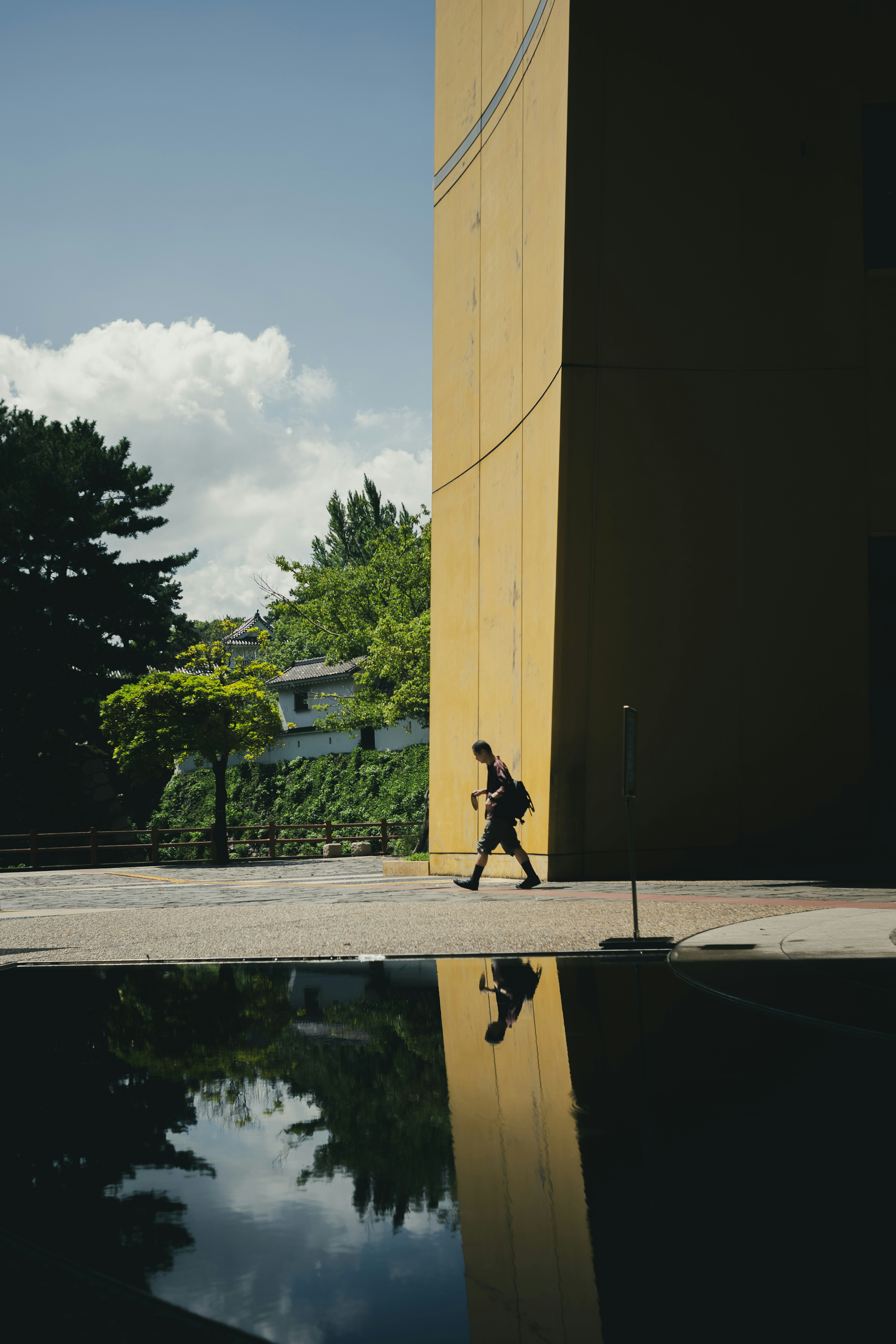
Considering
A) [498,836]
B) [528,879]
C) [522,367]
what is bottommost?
[528,879]

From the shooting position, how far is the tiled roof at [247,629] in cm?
6806

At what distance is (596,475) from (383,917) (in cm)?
622

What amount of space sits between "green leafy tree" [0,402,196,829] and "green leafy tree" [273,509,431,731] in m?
6.11

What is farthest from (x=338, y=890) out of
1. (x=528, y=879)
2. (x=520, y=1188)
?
(x=520, y=1188)

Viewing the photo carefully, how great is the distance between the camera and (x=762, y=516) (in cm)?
1347

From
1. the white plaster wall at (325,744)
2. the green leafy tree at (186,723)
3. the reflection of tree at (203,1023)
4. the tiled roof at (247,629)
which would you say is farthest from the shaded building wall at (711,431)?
the tiled roof at (247,629)

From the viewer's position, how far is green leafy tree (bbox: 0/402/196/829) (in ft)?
116

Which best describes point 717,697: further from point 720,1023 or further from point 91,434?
point 91,434

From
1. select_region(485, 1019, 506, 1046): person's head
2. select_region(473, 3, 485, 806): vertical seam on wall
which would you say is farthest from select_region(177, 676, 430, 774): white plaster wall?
select_region(485, 1019, 506, 1046): person's head

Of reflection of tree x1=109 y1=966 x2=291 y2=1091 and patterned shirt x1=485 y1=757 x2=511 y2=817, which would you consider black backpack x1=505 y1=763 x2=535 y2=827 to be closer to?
patterned shirt x1=485 y1=757 x2=511 y2=817

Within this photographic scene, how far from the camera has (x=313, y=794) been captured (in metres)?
40.6

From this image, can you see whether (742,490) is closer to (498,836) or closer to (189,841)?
(498,836)

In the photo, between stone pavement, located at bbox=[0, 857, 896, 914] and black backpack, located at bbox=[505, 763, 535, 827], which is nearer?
stone pavement, located at bbox=[0, 857, 896, 914]

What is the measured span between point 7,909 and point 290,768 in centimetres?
2875
